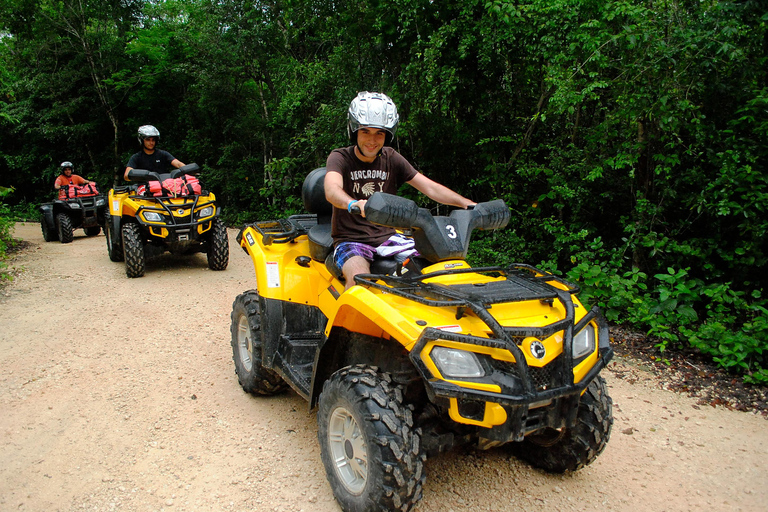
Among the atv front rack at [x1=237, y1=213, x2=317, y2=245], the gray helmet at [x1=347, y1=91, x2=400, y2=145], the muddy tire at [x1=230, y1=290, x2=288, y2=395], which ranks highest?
the gray helmet at [x1=347, y1=91, x2=400, y2=145]

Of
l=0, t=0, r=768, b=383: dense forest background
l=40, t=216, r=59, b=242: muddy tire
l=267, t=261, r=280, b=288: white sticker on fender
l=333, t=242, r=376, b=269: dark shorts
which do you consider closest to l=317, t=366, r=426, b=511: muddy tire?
l=333, t=242, r=376, b=269: dark shorts

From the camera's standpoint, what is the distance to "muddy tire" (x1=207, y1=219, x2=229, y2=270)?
844 cm

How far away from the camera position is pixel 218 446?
11.5 ft

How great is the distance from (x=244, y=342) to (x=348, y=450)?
71.7 inches

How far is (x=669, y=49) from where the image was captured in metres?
4.98

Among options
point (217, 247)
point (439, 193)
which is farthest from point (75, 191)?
point (439, 193)

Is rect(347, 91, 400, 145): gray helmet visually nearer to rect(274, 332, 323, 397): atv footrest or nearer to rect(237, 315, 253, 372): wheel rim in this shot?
rect(274, 332, 323, 397): atv footrest

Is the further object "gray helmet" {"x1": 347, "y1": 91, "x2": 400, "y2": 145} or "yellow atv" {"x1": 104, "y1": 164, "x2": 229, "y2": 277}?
"yellow atv" {"x1": 104, "y1": 164, "x2": 229, "y2": 277}

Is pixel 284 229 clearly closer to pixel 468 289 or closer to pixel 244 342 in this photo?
pixel 244 342

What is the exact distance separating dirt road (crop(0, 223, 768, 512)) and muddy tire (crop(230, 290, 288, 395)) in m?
0.15

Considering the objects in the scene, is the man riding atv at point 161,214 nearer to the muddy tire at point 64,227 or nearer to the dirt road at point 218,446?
the dirt road at point 218,446

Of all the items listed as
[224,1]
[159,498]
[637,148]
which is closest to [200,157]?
[224,1]

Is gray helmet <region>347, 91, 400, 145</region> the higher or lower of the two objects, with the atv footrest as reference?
higher

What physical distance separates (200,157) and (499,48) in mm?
12127
